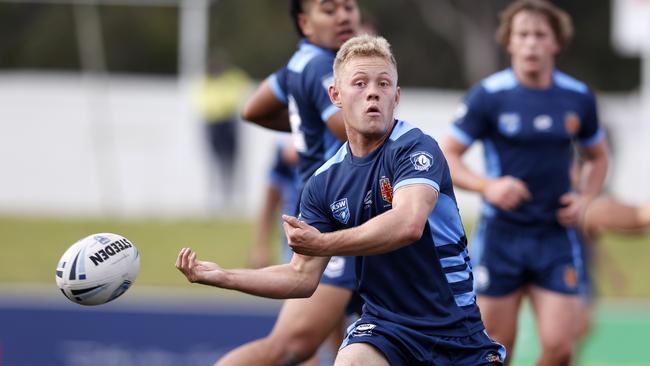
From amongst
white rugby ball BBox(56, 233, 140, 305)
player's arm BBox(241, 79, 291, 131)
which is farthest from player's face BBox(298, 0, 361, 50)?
white rugby ball BBox(56, 233, 140, 305)

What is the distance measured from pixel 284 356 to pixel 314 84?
1388 millimetres

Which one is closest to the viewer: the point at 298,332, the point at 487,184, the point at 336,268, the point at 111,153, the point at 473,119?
the point at 298,332

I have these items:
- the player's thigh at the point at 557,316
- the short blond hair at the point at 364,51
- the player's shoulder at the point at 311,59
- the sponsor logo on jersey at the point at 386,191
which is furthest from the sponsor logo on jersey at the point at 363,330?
the player's thigh at the point at 557,316

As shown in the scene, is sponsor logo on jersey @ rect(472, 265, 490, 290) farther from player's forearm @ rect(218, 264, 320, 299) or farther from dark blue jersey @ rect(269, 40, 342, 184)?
player's forearm @ rect(218, 264, 320, 299)

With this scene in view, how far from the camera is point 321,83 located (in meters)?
6.21

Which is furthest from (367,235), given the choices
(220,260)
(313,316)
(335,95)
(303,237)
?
(220,260)

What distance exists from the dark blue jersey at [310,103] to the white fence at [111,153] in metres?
13.3

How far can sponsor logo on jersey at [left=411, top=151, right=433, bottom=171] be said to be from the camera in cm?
494

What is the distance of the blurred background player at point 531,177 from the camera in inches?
281

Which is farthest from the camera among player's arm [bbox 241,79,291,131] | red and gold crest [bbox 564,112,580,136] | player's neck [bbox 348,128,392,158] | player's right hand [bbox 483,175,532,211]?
red and gold crest [bbox 564,112,580,136]

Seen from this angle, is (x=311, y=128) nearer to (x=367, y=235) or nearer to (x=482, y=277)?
(x=482, y=277)

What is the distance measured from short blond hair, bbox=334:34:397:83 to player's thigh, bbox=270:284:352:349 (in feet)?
4.77

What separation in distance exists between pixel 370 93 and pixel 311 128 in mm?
1493

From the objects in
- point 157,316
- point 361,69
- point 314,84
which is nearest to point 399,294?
point 361,69
